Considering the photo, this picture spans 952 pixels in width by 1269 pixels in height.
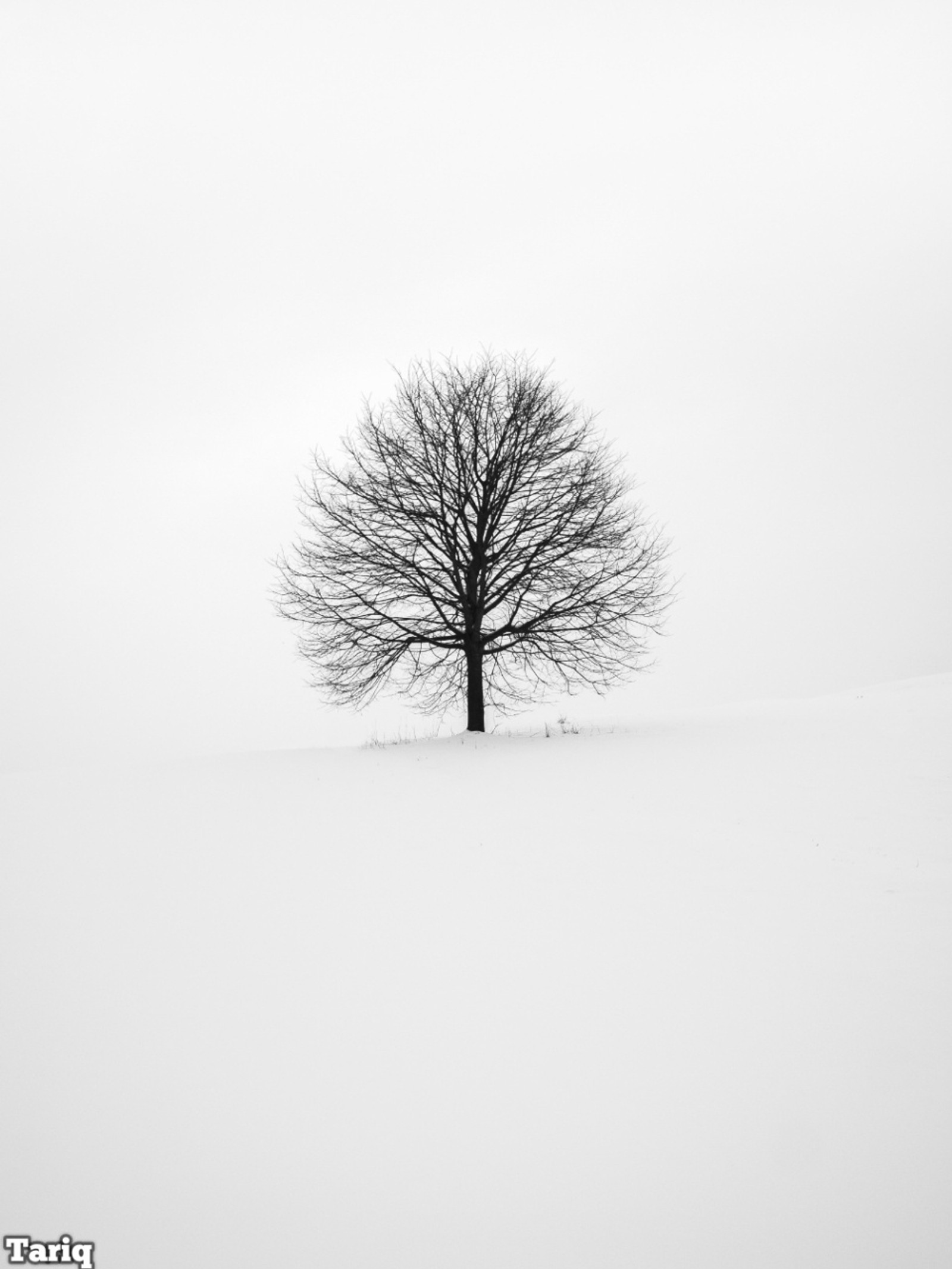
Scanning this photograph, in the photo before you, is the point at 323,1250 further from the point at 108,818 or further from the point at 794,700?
the point at 794,700

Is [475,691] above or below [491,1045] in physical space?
above

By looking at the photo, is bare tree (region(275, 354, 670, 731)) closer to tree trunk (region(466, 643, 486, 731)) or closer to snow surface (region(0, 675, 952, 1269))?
tree trunk (region(466, 643, 486, 731))

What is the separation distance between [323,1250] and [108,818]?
23.8ft

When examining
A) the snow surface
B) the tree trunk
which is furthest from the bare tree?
the snow surface

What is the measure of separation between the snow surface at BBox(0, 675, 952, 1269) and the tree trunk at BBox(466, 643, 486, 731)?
783 cm

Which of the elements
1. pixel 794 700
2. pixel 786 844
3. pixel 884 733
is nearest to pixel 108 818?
pixel 786 844

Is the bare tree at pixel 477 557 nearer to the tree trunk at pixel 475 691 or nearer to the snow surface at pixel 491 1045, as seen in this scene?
the tree trunk at pixel 475 691

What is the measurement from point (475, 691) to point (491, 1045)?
11.9 meters

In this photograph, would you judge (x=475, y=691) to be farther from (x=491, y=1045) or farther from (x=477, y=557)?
(x=491, y=1045)

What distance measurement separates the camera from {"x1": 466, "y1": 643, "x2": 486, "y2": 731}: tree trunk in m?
15.5

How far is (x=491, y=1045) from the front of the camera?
3.76 metres

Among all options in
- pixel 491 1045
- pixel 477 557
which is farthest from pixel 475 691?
pixel 491 1045

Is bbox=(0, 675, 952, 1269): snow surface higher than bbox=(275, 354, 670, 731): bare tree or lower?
lower

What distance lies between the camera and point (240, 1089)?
3.50 m
